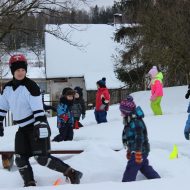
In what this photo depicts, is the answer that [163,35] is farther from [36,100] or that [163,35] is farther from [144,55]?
[36,100]

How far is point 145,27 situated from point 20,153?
15.5m

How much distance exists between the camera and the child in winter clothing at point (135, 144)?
5.43 metres

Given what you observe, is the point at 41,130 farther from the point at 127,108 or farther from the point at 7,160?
the point at 7,160

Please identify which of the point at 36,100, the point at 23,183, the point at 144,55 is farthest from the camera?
the point at 144,55

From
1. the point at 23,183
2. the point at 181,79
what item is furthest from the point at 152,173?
the point at 181,79

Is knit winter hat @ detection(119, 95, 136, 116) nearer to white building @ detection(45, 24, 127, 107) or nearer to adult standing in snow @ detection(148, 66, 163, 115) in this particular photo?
adult standing in snow @ detection(148, 66, 163, 115)

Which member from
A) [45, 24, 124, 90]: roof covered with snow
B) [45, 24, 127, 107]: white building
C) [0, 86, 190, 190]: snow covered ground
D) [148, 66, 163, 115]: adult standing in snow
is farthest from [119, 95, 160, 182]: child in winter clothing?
[45, 24, 124, 90]: roof covered with snow

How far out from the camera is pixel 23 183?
5.67 m

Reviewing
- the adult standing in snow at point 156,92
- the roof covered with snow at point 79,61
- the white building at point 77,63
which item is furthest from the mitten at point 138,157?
the roof covered with snow at point 79,61

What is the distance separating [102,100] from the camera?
12688mm

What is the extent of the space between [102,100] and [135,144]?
7207 millimetres

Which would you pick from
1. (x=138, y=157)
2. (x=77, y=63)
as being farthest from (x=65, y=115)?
(x=77, y=63)

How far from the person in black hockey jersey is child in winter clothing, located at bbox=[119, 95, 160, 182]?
0.65m

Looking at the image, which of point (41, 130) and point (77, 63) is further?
point (77, 63)
